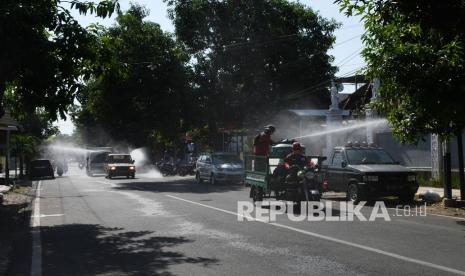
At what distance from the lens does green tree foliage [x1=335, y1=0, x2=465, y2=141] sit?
9.80 m

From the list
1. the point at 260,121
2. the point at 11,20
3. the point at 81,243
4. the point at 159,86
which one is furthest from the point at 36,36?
the point at 260,121

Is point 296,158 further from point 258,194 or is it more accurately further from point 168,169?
point 168,169

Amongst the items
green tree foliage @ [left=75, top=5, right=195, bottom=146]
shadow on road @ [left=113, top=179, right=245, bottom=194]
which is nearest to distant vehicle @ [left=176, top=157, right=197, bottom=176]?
green tree foliage @ [left=75, top=5, right=195, bottom=146]

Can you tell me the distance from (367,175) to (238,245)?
7.68 metres

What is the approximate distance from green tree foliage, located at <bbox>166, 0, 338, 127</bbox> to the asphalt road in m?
21.8

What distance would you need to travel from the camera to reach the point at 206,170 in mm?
29516

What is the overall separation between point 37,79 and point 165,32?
72.7 ft

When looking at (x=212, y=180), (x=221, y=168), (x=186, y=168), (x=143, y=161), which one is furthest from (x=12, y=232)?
(x=143, y=161)

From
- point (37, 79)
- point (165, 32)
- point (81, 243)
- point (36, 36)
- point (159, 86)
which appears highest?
point (165, 32)

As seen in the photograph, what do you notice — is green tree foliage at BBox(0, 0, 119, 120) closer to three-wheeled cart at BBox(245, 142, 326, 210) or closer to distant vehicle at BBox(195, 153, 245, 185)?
three-wheeled cart at BBox(245, 142, 326, 210)

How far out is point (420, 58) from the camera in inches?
445

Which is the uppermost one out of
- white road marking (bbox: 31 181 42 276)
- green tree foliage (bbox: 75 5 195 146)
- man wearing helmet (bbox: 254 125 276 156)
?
green tree foliage (bbox: 75 5 195 146)

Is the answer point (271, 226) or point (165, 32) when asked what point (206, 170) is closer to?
point (165, 32)

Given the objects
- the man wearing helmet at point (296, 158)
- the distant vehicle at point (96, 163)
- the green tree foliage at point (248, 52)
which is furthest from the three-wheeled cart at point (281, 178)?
the distant vehicle at point (96, 163)
